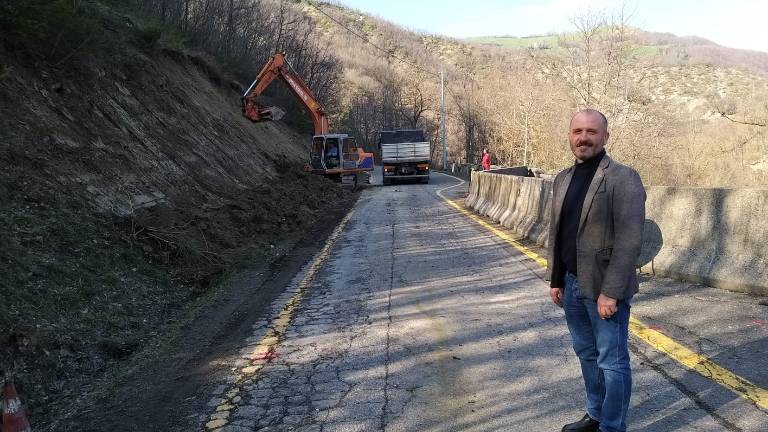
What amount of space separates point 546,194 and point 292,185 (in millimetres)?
12371

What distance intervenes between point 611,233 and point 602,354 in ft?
2.25

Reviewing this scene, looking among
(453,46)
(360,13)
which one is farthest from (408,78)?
(360,13)

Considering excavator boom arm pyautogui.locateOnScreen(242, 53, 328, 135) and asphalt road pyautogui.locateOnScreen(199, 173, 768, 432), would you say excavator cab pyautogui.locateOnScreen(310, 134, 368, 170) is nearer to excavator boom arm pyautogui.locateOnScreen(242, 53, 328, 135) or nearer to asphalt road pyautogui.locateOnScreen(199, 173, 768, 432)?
excavator boom arm pyautogui.locateOnScreen(242, 53, 328, 135)

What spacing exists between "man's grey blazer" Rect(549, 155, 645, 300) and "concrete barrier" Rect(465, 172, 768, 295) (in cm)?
421

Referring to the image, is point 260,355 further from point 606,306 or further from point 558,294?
point 606,306

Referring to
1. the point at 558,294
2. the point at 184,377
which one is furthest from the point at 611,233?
the point at 184,377

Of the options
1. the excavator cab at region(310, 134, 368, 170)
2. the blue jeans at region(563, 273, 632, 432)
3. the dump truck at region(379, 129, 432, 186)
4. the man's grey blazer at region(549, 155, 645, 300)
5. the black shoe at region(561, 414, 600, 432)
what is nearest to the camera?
the man's grey blazer at region(549, 155, 645, 300)

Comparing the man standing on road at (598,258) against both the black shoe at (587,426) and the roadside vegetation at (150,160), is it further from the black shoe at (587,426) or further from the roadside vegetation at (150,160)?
the roadside vegetation at (150,160)

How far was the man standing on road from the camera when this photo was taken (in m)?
2.94

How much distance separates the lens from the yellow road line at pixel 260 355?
383cm

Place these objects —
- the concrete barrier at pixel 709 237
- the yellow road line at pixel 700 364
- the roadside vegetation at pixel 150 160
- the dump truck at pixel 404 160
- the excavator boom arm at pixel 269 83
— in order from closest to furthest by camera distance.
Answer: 1. the yellow road line at pixel 700 364
2. the roadside vegetation at pixel 150 160
3. the concrete barrier at pixel 709 237
4. the excavator boom arm at pixel 269 83
5. the dump truck at pixel 404 160

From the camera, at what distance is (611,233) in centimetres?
299

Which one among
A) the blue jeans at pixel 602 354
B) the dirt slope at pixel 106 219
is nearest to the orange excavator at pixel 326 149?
the dirt slope at pixel 106 219

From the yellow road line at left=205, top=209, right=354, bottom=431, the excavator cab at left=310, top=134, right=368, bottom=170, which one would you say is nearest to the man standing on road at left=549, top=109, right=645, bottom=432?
the yellow road line at left=205, top=209, right=354, bottom=431
